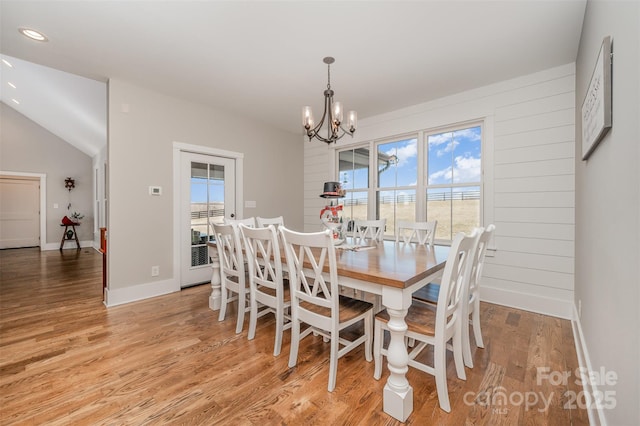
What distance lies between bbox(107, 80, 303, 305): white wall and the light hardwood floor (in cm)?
56

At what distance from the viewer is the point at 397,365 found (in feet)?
4.67

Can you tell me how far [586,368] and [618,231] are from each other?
1090 millimetres

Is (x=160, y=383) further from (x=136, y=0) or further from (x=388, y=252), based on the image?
(x=136, y=0)

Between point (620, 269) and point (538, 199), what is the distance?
2.08 meters

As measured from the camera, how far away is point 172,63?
2.70 m

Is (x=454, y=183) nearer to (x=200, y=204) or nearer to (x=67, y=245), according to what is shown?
(x=200, y=204)

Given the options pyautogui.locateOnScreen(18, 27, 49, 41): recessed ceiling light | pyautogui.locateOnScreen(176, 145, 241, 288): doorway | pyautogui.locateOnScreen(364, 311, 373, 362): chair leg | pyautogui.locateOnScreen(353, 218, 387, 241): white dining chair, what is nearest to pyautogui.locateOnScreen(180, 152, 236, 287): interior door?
pyautogui.locateOnScreen(176, 145, 241, 288): doorway

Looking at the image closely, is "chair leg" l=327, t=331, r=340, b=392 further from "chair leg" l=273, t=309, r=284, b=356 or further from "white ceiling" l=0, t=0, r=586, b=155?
"white ceiling" l=0, t=0, r=586, b=155

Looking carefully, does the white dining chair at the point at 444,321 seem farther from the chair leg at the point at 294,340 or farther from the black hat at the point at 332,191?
the black hat at the point at 332,191

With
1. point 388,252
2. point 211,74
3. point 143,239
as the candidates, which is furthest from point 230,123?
point 388,252

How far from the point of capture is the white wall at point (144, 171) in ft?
10.0

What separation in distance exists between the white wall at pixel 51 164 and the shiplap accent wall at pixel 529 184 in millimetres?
9245

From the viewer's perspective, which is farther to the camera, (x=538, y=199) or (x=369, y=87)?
(x=369, y=87)

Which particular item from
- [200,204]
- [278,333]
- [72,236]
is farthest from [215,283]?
[72,236]
